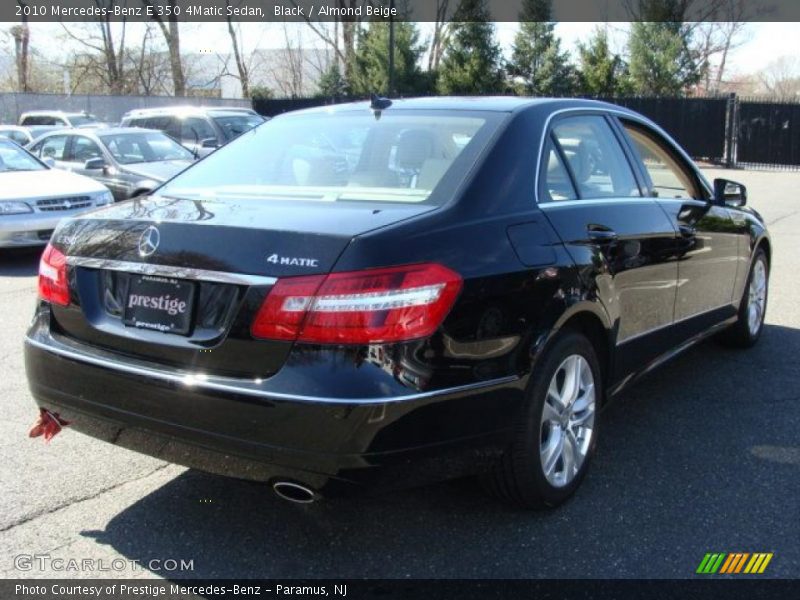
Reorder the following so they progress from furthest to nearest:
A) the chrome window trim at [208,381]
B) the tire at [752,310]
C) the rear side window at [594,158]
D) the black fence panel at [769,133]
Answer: the black fence panel at [769,133]
the tire at [752,310]
the rear side window at [594,158]
the chrome window trim at [208,381]

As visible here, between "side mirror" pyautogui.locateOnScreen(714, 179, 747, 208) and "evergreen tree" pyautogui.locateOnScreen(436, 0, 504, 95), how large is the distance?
32840 millimetres

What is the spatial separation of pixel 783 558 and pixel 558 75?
117 feet

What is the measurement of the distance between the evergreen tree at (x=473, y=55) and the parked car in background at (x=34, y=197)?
92.7 ft

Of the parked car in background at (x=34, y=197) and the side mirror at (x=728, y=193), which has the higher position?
the side mirror at (x=728, y=193)

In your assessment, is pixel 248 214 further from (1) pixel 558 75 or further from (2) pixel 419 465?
(1) pixel 558 75

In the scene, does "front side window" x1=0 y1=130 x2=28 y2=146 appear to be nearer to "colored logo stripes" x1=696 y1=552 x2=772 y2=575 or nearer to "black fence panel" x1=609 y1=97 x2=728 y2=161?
"colored logo stripes" x1=696 y1=552 x2=772 y2=575

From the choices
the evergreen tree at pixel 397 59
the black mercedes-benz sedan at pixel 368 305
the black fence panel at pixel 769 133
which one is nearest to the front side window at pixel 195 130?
the black mercedes-benz sedan at pixel 368 305

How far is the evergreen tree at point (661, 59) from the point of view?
1316 inches

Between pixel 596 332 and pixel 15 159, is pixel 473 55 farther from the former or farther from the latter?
pixel 596 332

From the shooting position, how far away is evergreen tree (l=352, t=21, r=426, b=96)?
38.7 metres

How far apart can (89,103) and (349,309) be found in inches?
1342

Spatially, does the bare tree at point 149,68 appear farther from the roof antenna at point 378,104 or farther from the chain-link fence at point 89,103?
the roof antenna at point 378,104

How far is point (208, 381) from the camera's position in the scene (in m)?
2.67

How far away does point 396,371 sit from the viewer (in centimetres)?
256
